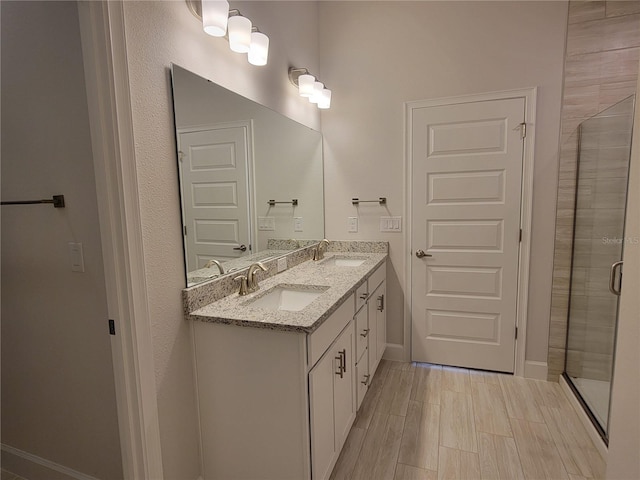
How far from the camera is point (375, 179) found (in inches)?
112

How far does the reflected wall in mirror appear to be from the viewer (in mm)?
1528

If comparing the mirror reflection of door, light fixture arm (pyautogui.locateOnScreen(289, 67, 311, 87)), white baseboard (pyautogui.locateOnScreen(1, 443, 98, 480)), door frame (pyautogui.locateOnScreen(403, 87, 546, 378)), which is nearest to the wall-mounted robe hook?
door frame (pyautogui.locateOnScreen(403, 87, 546, 378))

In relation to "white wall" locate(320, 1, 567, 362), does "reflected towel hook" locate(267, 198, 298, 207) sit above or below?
→ below

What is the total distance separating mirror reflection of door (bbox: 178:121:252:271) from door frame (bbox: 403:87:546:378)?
1329 mm

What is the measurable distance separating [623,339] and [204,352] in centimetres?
166

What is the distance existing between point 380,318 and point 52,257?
200cm

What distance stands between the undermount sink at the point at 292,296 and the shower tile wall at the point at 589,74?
5.78ft

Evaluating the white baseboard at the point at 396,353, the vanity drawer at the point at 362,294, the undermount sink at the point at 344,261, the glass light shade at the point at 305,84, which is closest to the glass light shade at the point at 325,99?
the glass light shade at the point at 305,84

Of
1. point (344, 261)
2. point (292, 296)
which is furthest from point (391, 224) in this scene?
point (292, 296)

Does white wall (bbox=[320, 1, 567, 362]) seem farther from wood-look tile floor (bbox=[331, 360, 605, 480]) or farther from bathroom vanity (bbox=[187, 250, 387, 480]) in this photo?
bathroom vanity (bbox=[187, 250, 387, 480])

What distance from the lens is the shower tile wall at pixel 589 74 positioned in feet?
7.25

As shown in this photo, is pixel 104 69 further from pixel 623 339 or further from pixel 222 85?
pixel 623 339

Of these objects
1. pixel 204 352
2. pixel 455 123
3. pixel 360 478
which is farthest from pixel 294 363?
pixel 455 123

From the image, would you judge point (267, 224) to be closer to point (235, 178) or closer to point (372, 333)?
point (235, 178)
